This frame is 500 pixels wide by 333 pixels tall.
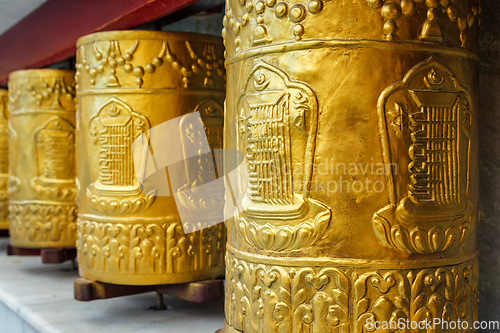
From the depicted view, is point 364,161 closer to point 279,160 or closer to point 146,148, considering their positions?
point 279,160

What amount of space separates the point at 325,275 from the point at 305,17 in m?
0.65

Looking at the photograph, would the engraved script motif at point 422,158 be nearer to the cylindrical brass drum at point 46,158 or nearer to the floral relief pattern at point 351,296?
the floral relief pattern at point 351,296

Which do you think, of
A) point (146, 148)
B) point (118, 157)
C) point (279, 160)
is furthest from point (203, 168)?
point (279, 160)

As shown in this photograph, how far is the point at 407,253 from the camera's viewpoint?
4.54ft

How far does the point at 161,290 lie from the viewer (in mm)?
2438

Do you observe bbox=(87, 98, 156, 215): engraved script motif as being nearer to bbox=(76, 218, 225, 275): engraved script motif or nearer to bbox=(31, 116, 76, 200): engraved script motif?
bbox=(76, 218, 225, 275): engraved script motif

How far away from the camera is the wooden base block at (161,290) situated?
2.30 meters

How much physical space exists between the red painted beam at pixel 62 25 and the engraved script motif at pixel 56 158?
50 centimetres

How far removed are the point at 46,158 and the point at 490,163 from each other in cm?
255

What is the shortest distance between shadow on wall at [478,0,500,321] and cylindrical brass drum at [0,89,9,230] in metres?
3.61

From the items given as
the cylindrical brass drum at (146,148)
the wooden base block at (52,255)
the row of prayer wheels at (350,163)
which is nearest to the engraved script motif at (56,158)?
the wooden base block at (52,255)

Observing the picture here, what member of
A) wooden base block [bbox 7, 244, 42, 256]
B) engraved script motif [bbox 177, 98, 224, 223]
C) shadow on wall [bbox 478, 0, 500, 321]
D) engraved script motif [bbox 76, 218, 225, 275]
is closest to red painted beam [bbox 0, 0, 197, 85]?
engraved script motif [bbox 177, 98, 224, 223]

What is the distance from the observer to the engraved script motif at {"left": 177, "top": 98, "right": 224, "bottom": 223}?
7.60ft

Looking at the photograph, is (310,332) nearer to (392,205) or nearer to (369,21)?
(392,205)
